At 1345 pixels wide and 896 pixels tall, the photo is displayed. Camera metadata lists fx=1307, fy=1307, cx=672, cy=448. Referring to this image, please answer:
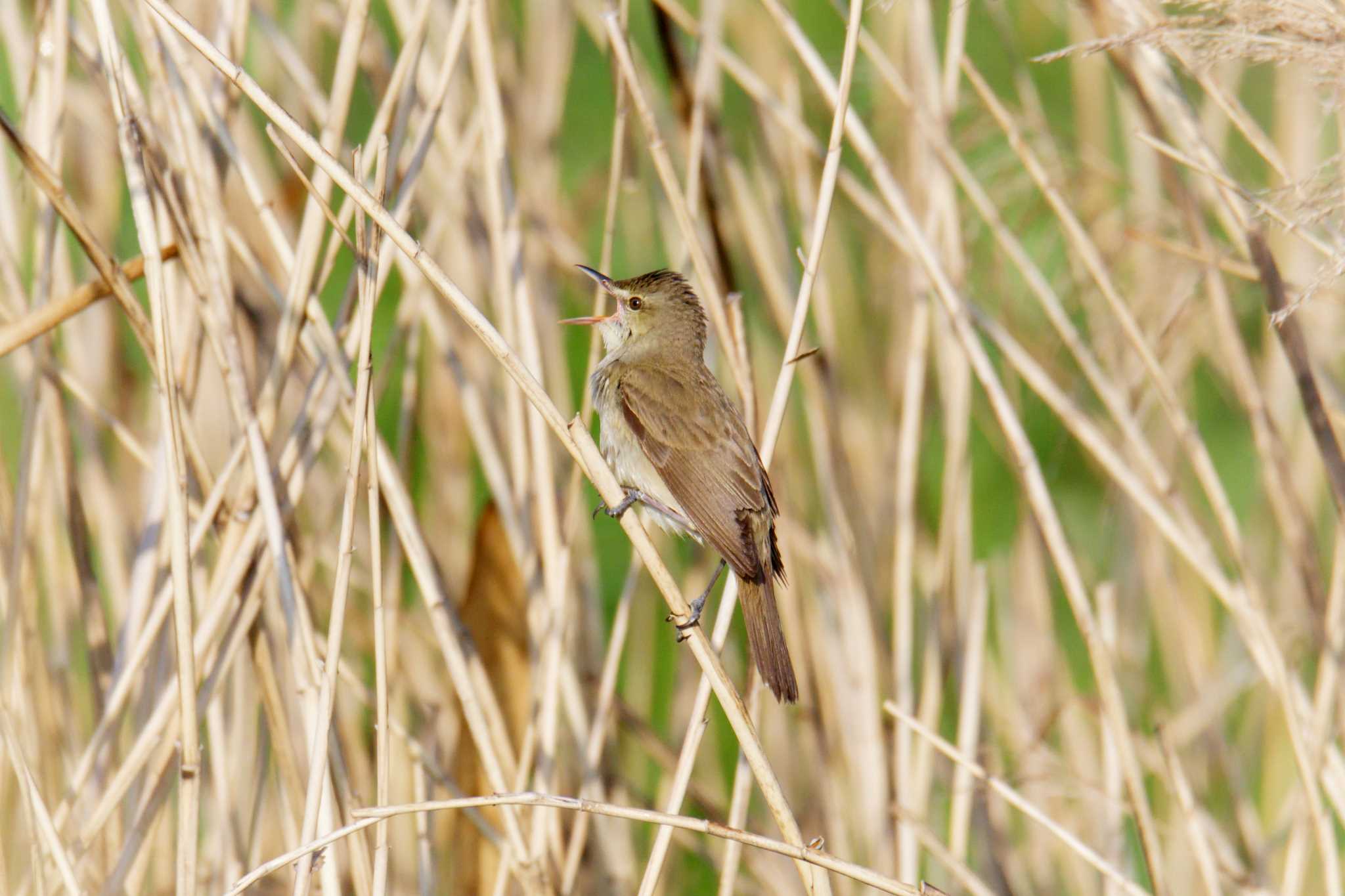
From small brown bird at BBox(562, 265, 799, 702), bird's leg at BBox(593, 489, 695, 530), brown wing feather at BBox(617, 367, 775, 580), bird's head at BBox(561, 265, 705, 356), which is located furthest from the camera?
bird's head at BBox(561, 265, 705, 356)

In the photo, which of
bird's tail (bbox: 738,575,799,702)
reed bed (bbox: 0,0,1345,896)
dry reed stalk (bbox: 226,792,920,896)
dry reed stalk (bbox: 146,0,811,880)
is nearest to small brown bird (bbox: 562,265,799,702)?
bird's tail (bbox: 738,575,799,702)

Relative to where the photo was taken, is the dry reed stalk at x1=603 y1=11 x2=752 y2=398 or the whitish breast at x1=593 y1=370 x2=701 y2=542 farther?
the whitish breast at x1=593 y1=370 x2=701 y2=542

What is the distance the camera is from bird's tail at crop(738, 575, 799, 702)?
2.32m

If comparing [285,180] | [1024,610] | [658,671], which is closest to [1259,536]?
[1024,610]

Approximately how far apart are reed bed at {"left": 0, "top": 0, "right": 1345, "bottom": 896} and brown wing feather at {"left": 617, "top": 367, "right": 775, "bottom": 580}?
0.41 ft

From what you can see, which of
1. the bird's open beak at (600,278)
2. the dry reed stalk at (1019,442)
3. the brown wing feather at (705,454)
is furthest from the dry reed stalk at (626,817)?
the bird's open beak at (600,278)

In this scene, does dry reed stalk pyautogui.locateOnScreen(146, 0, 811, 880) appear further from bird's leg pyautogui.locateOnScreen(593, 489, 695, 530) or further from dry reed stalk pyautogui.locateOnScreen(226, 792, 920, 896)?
bird's leg pyautogui.locateOnScreen(593, 489, 695, 530)

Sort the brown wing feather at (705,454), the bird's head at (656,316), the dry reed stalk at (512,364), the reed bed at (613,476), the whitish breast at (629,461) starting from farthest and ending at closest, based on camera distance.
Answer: the bird's head at (656,316)
the whitish breast at (629,461)
the brown wing feather at (705,454)
the reed bed at (613,476)
the dry reed stalk at (512,364)

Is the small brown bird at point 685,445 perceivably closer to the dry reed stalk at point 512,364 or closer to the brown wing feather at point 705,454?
the brown wing feather at point 705,454

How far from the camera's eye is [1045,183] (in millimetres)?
2613

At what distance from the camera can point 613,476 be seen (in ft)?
8.74

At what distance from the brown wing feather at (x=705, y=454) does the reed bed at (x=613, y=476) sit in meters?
0.12

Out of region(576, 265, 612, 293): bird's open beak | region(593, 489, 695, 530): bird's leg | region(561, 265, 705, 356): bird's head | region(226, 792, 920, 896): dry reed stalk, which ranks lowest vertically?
region(226, 792, 920, 896): dry reed stalk

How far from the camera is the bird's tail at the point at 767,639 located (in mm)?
2320
